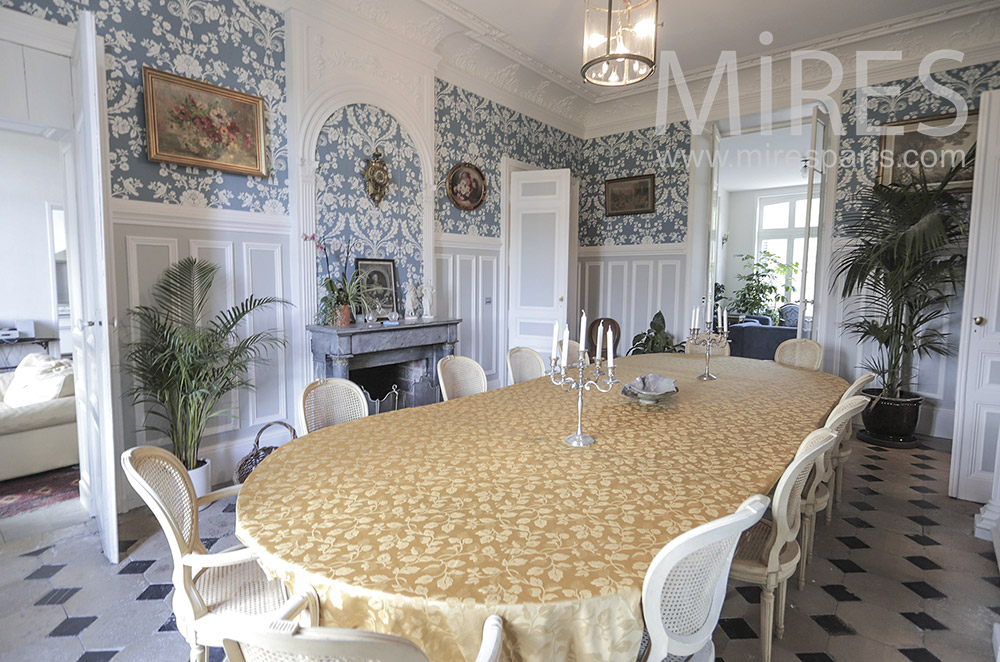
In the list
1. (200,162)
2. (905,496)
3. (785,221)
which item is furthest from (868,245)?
(785,221)

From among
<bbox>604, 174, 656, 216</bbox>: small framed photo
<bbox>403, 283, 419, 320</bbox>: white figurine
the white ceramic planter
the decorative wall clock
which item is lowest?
the white ceramic planter

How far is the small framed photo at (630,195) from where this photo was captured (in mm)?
5867

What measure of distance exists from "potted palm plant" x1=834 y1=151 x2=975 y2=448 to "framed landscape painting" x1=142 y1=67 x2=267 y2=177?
15.0 ft

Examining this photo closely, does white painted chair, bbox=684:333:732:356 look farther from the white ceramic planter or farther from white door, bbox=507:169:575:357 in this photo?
the white ceramic planter

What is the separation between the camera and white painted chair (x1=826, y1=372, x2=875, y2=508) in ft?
7.28

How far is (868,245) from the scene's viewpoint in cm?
423

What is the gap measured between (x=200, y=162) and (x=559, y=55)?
10.7 feet

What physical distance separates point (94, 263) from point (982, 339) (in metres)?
4.59

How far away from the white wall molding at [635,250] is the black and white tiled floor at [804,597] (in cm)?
332

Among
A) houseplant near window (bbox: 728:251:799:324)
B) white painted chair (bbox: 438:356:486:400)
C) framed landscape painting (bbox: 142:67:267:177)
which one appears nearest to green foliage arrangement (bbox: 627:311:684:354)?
white painted chair (bbox: 438:356:486:400)

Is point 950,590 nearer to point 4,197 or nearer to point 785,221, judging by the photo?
point 4,197

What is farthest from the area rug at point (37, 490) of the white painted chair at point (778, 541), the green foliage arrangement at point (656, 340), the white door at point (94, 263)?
the green foliage arrangement at point (656, 340)

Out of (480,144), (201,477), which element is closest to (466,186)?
(480,144)

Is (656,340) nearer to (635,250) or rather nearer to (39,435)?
(635,250)
